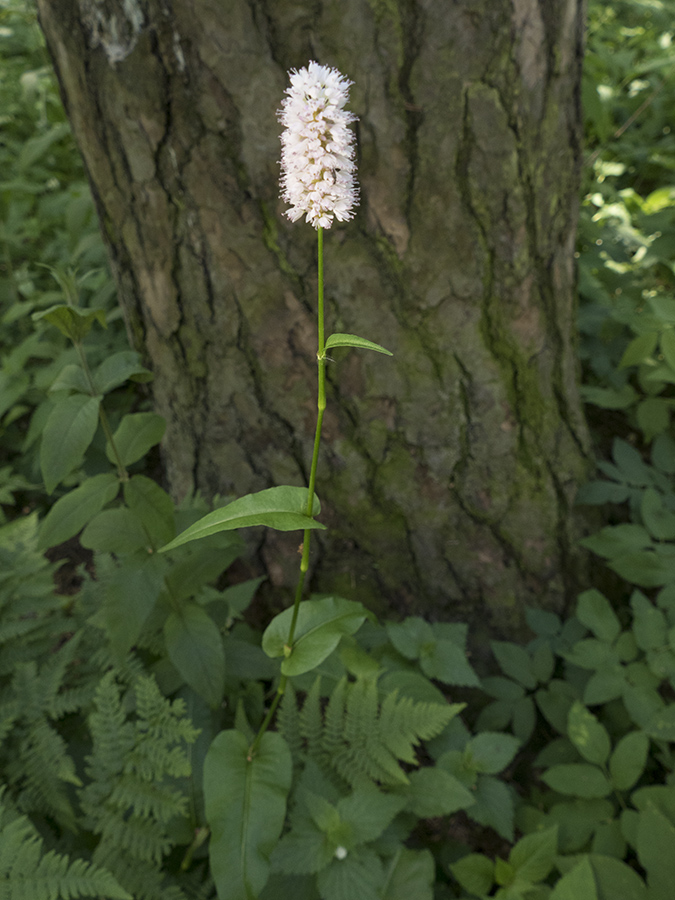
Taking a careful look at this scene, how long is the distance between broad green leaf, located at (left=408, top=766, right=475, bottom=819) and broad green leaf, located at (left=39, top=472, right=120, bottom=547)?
3.20 ft

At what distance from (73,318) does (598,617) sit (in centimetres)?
156

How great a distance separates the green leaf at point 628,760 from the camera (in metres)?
1.40

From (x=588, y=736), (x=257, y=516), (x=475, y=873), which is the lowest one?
(x=475, y=873)

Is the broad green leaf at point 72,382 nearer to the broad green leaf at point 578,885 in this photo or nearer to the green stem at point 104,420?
the green stem at point 104,420

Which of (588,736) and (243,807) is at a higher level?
(243,807)

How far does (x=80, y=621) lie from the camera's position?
63.8 inches

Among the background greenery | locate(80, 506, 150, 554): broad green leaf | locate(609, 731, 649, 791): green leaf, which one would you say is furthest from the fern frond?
locate(609, 731, 649, 791): green leaf

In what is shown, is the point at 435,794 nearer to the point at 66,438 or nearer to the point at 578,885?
the point at 578,885

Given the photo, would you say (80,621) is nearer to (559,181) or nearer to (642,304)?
(559,181)

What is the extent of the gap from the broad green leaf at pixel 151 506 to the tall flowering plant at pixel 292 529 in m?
0.33

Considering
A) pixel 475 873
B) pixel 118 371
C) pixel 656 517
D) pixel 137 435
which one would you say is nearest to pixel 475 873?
pixel 475 873

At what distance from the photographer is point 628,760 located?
141 centimetres

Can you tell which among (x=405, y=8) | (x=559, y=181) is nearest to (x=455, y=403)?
(x=559, y=181)

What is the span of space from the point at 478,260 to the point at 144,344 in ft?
3.39
